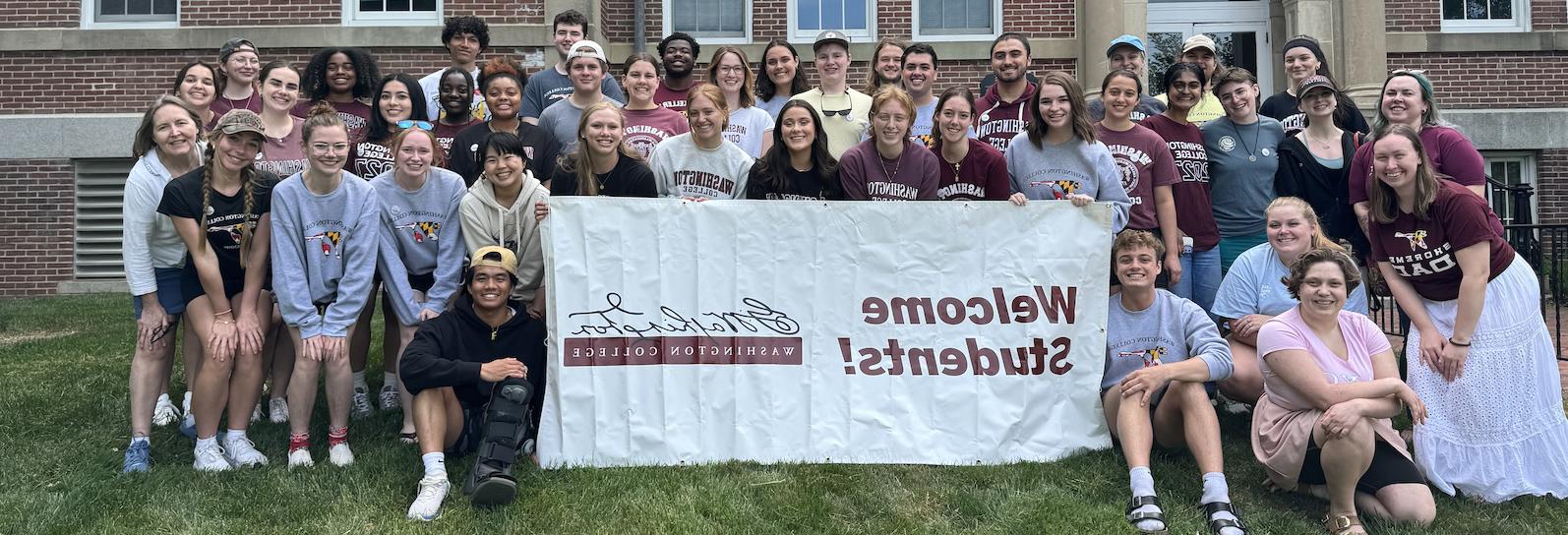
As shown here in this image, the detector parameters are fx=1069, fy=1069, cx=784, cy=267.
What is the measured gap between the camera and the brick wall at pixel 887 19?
41.5 feet

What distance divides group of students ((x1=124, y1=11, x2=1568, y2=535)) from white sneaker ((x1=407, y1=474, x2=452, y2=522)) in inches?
0.5

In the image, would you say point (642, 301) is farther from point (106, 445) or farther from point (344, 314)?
point (106, 445)

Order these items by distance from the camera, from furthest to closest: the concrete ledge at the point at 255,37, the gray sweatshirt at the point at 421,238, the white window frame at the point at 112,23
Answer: the white window frame at the point at 112,23
the concrete ledge at the point at 255,37
the gray sweatshirt at the point at 421,238

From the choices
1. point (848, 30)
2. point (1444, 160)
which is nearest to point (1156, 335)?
point (1444, 160)

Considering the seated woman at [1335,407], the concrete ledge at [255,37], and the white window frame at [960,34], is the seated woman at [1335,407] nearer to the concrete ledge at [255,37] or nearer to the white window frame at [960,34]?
the white window frame at [960,34]

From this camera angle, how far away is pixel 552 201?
189 inches

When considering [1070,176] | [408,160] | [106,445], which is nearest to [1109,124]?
[1070,176]

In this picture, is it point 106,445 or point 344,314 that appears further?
point 106,445

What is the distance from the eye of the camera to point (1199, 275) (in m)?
5.75

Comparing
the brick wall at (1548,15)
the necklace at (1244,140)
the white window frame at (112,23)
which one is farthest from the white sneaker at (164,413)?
the brick wall at (1548,15)

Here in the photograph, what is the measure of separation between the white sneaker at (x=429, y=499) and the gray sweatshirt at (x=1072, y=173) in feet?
9.77

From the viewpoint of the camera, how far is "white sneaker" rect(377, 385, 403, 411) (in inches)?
231

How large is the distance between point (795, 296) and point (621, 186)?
3.33 ft
